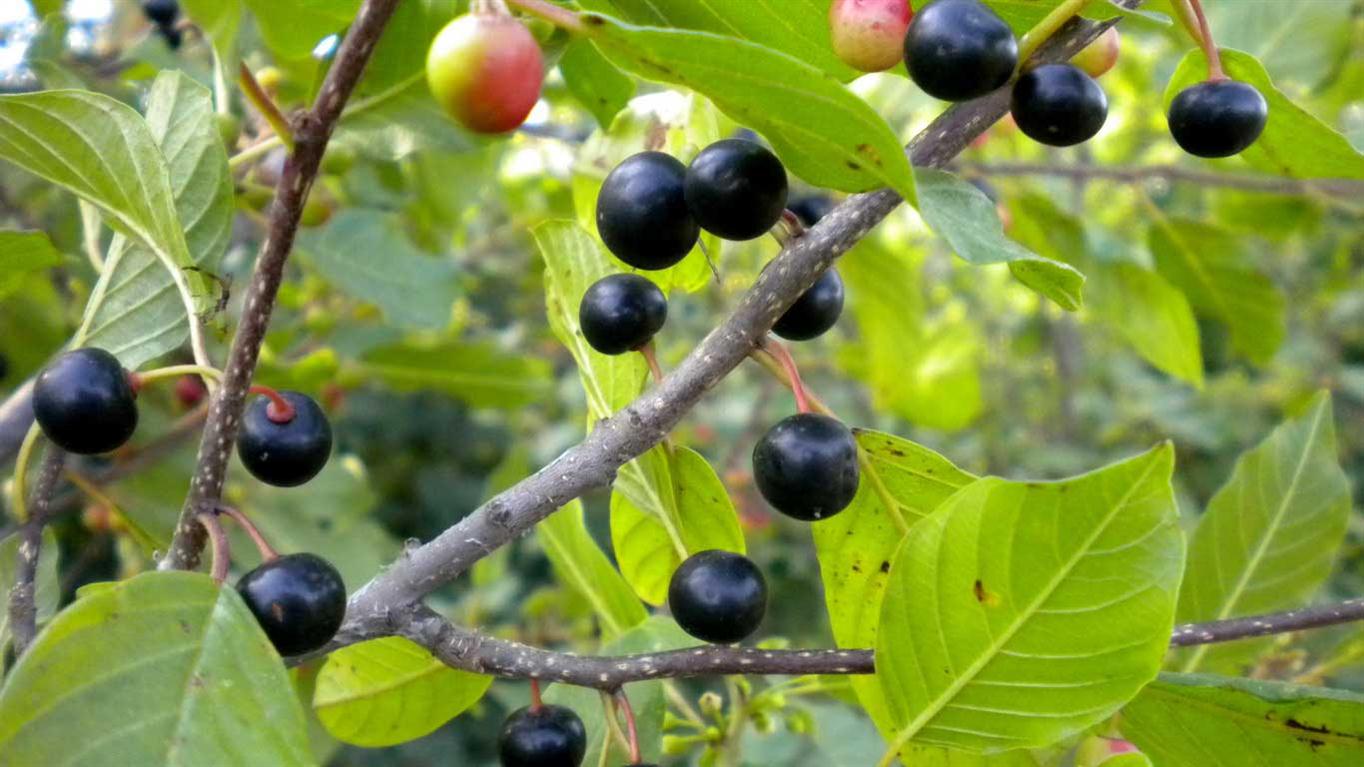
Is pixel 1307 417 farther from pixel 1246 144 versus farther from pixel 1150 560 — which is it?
pixel 1150 560

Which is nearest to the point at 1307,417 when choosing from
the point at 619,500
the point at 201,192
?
the point at 619,500

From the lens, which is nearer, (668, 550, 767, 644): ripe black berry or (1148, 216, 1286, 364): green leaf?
(668, 550, 767, 644): ripe black berry

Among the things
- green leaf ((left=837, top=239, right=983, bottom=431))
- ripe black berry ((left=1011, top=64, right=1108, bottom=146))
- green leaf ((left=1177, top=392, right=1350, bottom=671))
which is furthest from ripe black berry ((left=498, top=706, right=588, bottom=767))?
green leaf ((left=837, top=239, right=983, bottom=431))

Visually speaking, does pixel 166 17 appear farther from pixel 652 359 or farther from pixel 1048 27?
pixel 1048 27

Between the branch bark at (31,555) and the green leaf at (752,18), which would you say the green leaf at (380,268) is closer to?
the branch bark at (31,555)

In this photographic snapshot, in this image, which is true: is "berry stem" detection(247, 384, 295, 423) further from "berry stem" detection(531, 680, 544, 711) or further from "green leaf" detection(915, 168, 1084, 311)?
"green leaf" detection(915, 168, 1084, 311)

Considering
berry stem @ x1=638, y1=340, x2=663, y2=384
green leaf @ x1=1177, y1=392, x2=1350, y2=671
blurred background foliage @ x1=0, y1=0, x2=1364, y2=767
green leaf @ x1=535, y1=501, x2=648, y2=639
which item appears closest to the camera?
berry stem @ x1=638, y1=340, x2=663, y2=384
